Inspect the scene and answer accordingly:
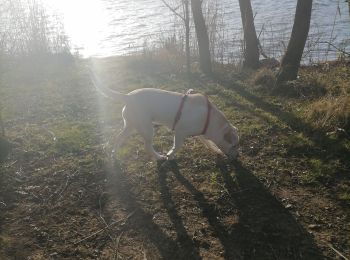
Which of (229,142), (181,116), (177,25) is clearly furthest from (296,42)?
(177,25)

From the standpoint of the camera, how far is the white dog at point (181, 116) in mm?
5379

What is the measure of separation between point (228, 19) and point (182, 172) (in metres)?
13.9

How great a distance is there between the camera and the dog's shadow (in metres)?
4.00

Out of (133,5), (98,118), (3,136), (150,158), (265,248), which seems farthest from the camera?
(133,5)

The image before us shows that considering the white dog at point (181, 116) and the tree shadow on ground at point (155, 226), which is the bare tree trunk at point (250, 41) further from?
the tree shadow on ground at point (155, 226)

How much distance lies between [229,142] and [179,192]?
1.01 meters

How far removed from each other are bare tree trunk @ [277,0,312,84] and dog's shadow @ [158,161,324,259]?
388cm

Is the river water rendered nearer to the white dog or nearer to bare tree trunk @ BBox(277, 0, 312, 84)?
bare tree trunk @ BBox(277, 0, 312, 84)

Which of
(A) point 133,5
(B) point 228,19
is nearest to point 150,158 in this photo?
(B) point 228,19

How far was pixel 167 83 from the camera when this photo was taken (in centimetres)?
1027

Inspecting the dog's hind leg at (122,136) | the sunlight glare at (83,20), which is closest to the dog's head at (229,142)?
the dog's hind leg at (122,136)

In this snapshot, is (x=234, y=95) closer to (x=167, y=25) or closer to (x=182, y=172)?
(x=182, y=172)

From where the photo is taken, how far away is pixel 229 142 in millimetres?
5551

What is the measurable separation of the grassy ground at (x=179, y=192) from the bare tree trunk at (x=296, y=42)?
639mm
